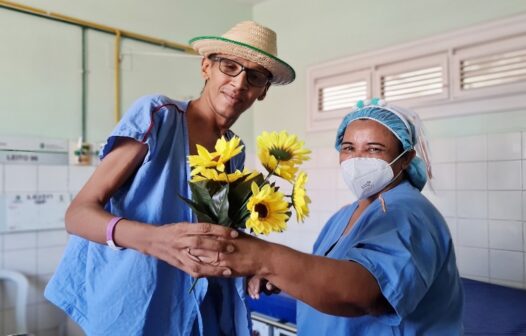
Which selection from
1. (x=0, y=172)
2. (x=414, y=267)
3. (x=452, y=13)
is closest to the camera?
(x=414, y=267)

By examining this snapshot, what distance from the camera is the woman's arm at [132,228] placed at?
0.62 m

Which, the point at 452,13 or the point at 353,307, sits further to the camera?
the point at 452,13

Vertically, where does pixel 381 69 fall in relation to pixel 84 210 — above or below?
above

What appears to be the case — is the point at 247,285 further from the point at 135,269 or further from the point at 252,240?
the point at 252,240

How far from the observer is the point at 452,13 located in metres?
2.22

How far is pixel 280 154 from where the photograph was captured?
0.70m

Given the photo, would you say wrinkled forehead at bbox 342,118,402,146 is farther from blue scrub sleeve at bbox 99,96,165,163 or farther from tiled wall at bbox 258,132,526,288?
tiled wall at bbox 258,132,526,288

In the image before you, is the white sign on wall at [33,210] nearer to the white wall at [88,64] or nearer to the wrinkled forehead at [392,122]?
the white wall at [88,64]

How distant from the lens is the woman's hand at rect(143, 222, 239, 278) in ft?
2.02

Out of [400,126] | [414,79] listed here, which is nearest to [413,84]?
[414,79]

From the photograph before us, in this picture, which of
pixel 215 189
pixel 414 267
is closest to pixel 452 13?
pixel 414 267

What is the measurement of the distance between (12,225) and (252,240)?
1871mm

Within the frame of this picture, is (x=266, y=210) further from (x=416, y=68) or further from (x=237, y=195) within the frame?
(x=416, y=68)

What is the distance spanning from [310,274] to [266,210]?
0.14m
